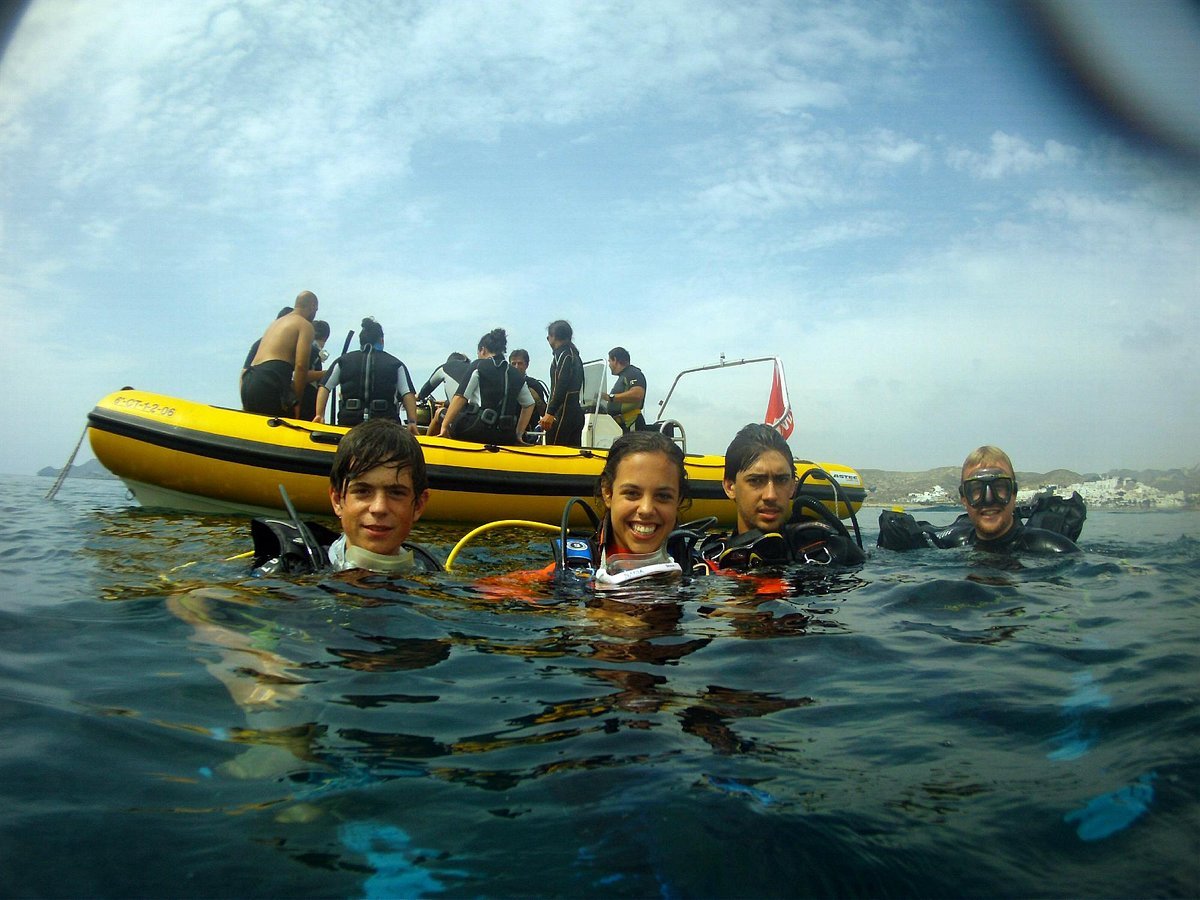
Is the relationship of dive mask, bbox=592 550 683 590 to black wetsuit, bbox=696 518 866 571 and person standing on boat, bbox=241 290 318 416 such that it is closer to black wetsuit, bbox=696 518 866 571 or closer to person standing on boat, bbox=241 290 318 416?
black wetsuit, bbox=696 518 866 571

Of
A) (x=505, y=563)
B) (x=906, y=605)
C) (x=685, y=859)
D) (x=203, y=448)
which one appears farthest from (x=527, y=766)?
(x=203, y=448)

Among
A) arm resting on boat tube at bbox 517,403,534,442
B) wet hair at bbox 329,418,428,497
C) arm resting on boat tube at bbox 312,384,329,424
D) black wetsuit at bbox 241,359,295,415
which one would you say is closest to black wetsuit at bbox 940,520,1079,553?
wet hair at bbox 329,418,428,497

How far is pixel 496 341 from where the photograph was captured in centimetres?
958

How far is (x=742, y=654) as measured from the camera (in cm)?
282

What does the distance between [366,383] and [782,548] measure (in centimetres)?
572

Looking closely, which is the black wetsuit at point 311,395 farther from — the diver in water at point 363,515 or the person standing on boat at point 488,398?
the diver in water at point 363,515

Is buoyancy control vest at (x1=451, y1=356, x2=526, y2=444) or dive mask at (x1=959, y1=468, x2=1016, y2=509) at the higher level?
buoyancy control vest at (x1=451, y1=356, x2=526, y2=444)

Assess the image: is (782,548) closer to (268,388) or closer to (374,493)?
(374,493)

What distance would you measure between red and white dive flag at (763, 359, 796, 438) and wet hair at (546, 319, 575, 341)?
4963 mm

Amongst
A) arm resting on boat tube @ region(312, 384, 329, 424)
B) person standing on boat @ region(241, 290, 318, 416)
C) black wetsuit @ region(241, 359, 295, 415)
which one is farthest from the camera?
arm resting on boat tube @ region(312, 384, 329, 424)

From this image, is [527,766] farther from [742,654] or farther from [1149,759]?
[1149,759]

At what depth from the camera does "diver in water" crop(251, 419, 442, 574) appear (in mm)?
3416

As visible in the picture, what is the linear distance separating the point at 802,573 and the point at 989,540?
2.24 metres

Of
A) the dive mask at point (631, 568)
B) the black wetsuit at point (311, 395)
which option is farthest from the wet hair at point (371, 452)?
the black wetsuit at point (311, 395)
